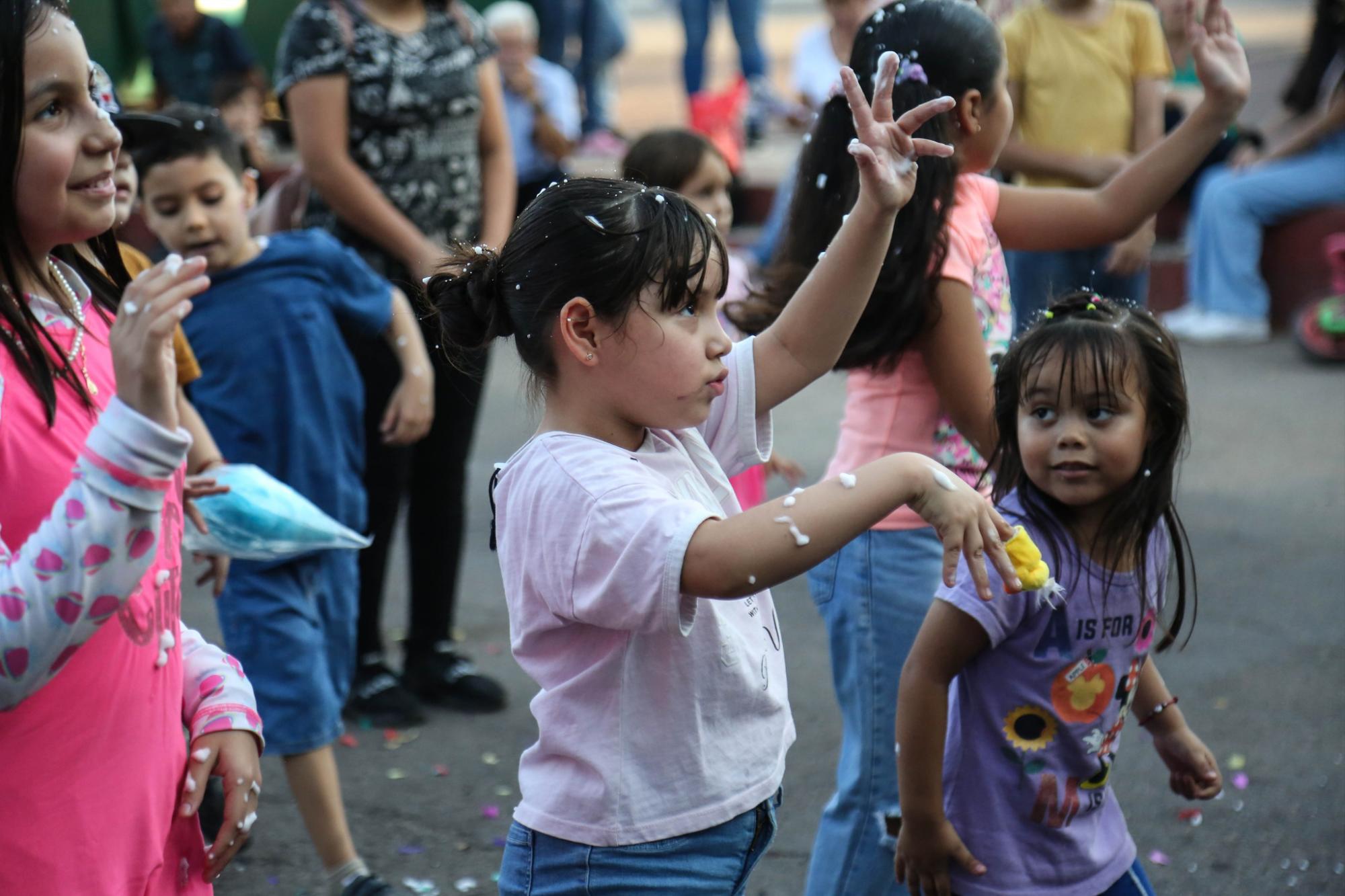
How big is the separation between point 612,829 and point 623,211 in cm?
74

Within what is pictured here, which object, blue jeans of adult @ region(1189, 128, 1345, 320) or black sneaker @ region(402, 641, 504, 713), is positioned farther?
blue jeans of adult @ region(1189, 128, 1345, 320)

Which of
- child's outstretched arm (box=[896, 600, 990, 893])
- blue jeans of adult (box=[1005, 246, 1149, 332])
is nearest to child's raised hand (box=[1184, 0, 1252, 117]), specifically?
child's outstretched arm (box=[896, 600, 990, 893])

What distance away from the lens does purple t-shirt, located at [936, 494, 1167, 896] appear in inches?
82.2

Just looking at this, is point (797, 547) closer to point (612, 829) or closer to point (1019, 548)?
point (1019, 548)

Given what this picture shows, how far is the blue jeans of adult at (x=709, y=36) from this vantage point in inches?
430

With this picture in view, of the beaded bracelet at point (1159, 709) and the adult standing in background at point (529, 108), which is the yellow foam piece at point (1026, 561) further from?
the adult standing in background at point (529, 108)

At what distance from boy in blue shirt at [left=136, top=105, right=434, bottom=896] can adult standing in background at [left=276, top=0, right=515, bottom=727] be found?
36cm

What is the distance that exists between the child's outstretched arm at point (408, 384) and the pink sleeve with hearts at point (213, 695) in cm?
158

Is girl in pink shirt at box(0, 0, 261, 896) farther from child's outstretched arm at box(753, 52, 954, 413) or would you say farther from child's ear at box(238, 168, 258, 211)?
child's ear at box(238, 168, 258, 211)

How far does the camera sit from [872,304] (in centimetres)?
239

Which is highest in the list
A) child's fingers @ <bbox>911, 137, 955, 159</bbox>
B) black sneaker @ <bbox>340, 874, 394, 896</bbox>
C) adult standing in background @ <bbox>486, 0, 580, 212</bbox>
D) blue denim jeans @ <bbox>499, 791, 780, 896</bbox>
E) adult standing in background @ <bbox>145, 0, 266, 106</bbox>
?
child's fingers @ <bbox>911, 137, 955, 159</bbox>

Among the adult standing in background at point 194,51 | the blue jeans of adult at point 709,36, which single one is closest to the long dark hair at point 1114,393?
the blue jeans of adult at point 709,36

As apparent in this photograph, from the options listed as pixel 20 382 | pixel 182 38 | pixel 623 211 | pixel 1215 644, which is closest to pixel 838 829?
pixel 623 211

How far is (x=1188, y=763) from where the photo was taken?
2320mm
